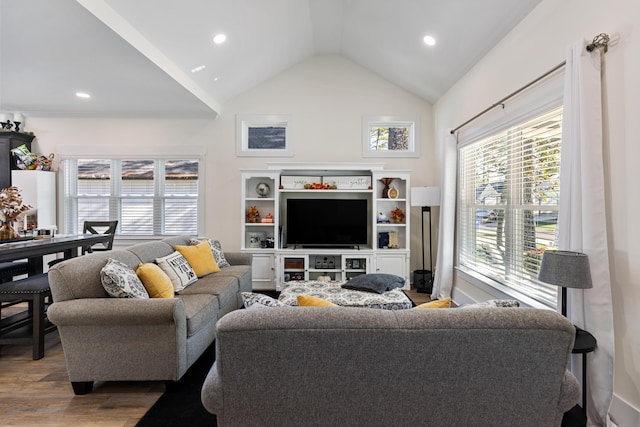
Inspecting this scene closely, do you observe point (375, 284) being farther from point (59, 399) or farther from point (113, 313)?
point (59, 399)

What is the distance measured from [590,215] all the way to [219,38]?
386cm

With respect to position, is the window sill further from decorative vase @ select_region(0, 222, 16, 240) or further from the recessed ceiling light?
decorative vase @ select_region(0, 222, 16, 240)

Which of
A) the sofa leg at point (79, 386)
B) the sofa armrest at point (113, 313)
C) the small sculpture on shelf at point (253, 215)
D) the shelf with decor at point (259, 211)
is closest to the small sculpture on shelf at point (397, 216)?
the shelf with decor at point (259, 211)

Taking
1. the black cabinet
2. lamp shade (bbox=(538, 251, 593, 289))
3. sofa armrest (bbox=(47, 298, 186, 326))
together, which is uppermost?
the black cabinet

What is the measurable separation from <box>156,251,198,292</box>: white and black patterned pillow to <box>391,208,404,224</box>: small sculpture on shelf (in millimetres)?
3080

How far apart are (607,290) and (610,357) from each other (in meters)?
0.38

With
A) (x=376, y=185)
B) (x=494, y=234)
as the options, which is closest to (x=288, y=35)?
(x=376, y=185)

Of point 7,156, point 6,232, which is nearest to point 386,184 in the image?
point 6,232

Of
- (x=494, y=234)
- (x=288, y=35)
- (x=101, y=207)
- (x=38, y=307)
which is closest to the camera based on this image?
(x=38, y=307)

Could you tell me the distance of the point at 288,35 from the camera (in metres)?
4.39

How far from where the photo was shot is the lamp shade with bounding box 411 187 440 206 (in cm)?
460

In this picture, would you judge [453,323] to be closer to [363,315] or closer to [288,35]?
[363,315]

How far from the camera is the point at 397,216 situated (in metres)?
5.10

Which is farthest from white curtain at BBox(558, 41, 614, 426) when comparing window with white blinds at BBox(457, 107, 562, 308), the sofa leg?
the sofa leg
